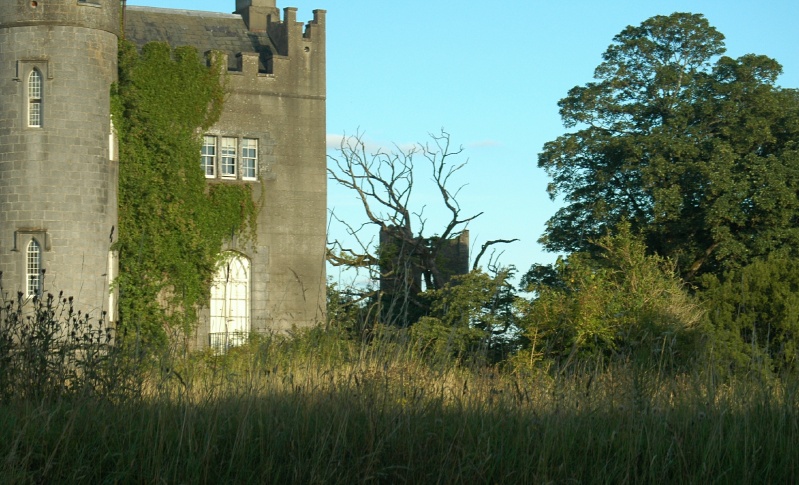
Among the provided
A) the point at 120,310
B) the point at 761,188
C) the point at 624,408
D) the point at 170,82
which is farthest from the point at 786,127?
the point at 624,408

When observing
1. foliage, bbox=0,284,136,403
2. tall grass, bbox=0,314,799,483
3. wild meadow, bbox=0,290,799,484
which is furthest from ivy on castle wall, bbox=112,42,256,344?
tall grass, bbox=0,314,799,483

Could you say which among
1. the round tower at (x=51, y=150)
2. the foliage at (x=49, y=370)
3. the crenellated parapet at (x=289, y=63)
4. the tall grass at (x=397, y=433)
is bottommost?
the tall grass at (x=397, y=433)

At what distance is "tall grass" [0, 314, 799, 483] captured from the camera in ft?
20.9

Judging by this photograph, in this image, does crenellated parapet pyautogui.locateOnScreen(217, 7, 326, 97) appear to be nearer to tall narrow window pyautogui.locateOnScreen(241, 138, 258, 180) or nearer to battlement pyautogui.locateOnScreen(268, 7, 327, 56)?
battlement pyautogui.locateOnScreen(268, 7, 327, 56)

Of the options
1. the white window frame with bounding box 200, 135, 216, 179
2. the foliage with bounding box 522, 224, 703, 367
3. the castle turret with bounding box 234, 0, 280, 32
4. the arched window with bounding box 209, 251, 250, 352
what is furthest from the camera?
the castle turret with bounding box 234, 0, 280, 32

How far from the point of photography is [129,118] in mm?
26281

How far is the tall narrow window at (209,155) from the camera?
28.2m

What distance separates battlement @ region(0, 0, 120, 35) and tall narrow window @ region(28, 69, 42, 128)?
127 cm

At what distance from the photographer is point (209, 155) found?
2830 centimetres

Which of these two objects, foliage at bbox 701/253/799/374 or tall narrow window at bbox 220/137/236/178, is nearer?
foliage at bbox 701/253/799/374

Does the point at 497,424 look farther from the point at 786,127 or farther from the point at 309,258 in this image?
the point at 786,127

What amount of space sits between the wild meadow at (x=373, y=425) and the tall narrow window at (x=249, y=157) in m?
21.0

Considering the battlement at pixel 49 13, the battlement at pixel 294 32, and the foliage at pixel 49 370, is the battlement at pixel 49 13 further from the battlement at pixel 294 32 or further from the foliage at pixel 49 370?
the foliage at pixel 49 370

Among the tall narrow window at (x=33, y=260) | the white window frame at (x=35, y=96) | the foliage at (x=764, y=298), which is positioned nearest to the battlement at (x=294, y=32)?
the white window frame at (x=35, y=96)
